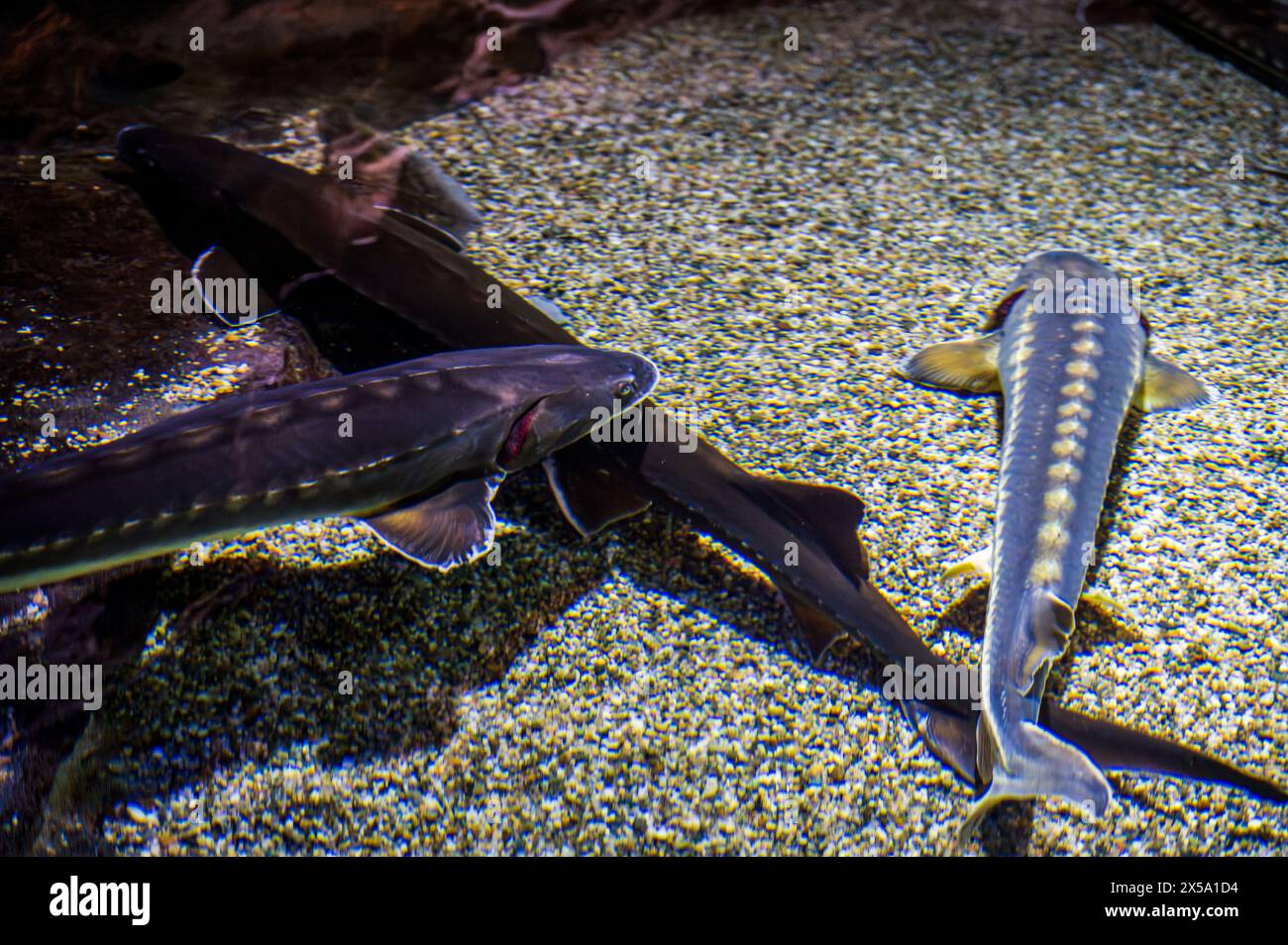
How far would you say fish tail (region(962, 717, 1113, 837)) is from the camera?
169 centimetres

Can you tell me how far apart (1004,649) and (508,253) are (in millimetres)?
2088

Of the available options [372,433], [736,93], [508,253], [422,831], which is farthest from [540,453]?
[736,93]

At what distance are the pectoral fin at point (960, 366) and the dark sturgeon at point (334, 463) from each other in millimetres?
971

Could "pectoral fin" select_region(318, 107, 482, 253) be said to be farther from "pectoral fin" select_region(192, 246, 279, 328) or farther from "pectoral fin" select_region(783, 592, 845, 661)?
"pectoral fin" select_region(783, 592, 845, 661)

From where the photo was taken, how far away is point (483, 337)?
2443 mm

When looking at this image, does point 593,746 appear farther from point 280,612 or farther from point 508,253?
point 508,253

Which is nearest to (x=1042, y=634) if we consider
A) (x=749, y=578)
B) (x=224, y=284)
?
(x=749, y=578)

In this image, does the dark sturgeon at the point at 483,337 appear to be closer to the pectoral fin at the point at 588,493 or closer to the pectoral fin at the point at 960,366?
the pectoral fin at the point at 588,493

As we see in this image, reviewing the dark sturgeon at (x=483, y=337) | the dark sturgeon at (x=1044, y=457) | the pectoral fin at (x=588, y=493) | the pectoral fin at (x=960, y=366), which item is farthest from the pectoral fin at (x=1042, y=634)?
the pectoral fin at (x=960, y=366)

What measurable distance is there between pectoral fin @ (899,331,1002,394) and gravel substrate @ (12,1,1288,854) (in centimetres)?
6

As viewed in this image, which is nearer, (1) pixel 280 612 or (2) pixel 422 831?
(2) pixel 422 831

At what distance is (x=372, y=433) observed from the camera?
6.34 feet

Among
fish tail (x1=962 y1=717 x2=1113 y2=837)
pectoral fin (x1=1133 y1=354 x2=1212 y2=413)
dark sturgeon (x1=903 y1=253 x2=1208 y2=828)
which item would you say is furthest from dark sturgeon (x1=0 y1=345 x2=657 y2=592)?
pectoral fin (x1=1133 y1=354 x2=1212 y2=413)
